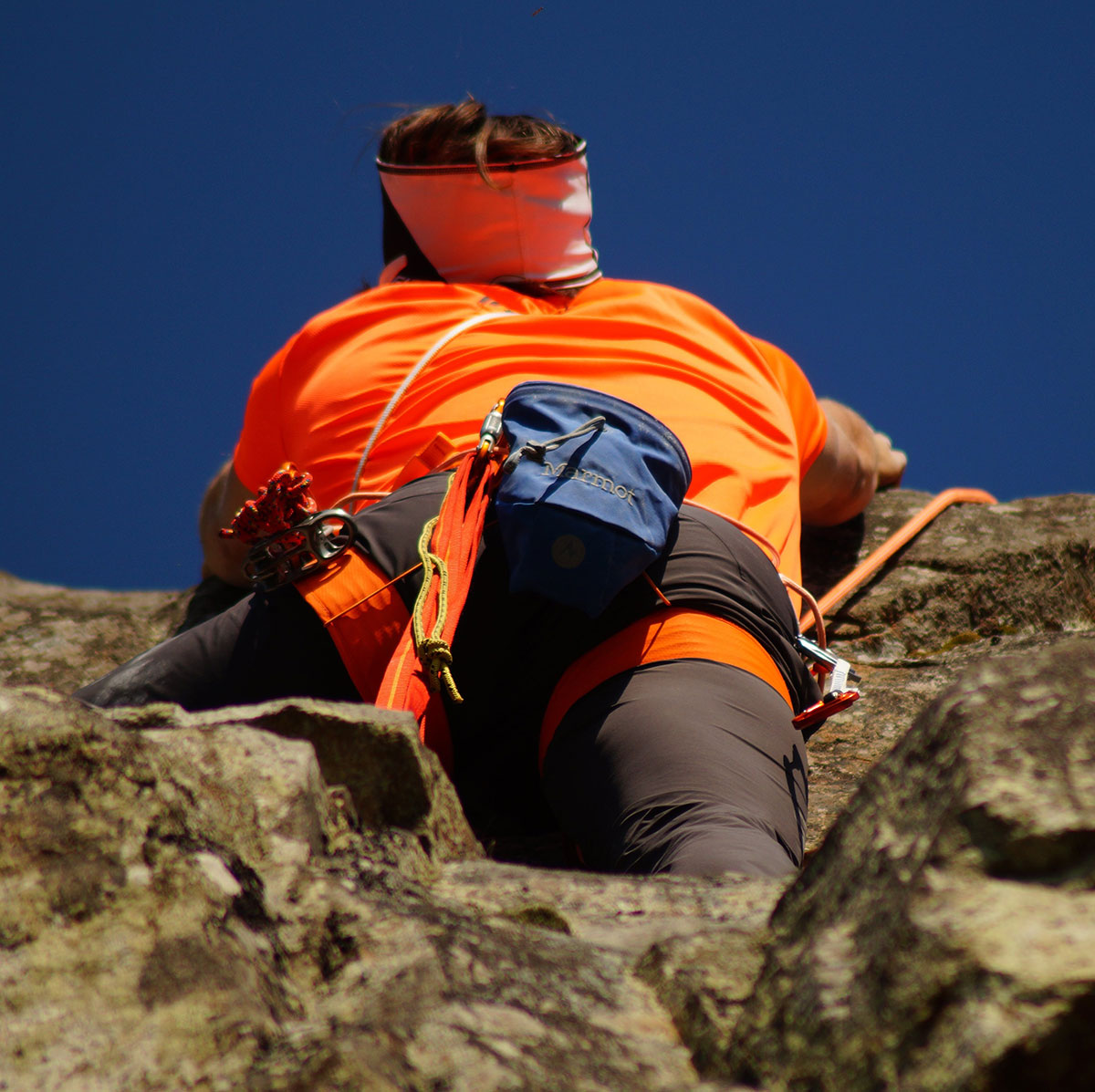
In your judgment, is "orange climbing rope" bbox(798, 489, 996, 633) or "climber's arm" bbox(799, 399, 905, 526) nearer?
"orange climbing rope" bbox(798, 489, 996, 633)

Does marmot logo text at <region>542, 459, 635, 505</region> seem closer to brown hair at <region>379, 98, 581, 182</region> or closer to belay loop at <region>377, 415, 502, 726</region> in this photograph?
belay loop at <region>377, 415, 502, 726</region>

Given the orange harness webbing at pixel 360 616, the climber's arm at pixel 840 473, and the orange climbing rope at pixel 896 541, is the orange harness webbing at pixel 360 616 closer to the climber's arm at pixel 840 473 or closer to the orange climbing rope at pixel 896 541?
the orange climbing rope at pixel 896 541

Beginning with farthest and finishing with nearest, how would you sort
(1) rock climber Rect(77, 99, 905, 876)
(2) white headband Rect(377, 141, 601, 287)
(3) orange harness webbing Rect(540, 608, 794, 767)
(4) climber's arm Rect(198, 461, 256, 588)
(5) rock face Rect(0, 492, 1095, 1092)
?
1. (4) climber's arm Rect(198, 461, 256, 588)
2. (2) white headband Rect(377, 141, 601, 287)
3. (3) orange harness webbing Rect(540, 608, 794, 767)
4. (1) rock climber Rect(77, 99, 905, 876)
5. (5) rock face Rect(0, 492, 1095, 1092)

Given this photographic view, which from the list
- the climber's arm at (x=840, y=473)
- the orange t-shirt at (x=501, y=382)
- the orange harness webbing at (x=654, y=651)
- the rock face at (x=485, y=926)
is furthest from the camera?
the climber's arm at (x=840, y=473)

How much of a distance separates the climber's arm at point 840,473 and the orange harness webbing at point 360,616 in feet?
7.33

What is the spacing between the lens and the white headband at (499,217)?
3.57 meters

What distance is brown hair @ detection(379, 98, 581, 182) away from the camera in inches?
141

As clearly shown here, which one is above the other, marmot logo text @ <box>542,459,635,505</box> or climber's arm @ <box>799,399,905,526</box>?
marmot logo text @ <box>542,459,635,505</box>

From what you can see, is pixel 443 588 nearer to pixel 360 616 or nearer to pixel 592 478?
pixel 360 616

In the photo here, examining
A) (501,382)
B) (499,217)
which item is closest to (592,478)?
(501,382)

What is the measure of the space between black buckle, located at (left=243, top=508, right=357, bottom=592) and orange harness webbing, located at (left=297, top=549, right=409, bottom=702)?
0.04m

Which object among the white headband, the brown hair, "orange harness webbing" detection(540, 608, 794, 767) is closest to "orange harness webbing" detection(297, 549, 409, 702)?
"orange harness webbing" detection(540, 608, 794, 767)

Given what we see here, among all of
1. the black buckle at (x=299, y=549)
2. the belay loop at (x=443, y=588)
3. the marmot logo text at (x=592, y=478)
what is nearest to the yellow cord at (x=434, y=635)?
the belay loop at (x=443, y=588)

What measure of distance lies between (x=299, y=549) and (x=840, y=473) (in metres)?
2.54
